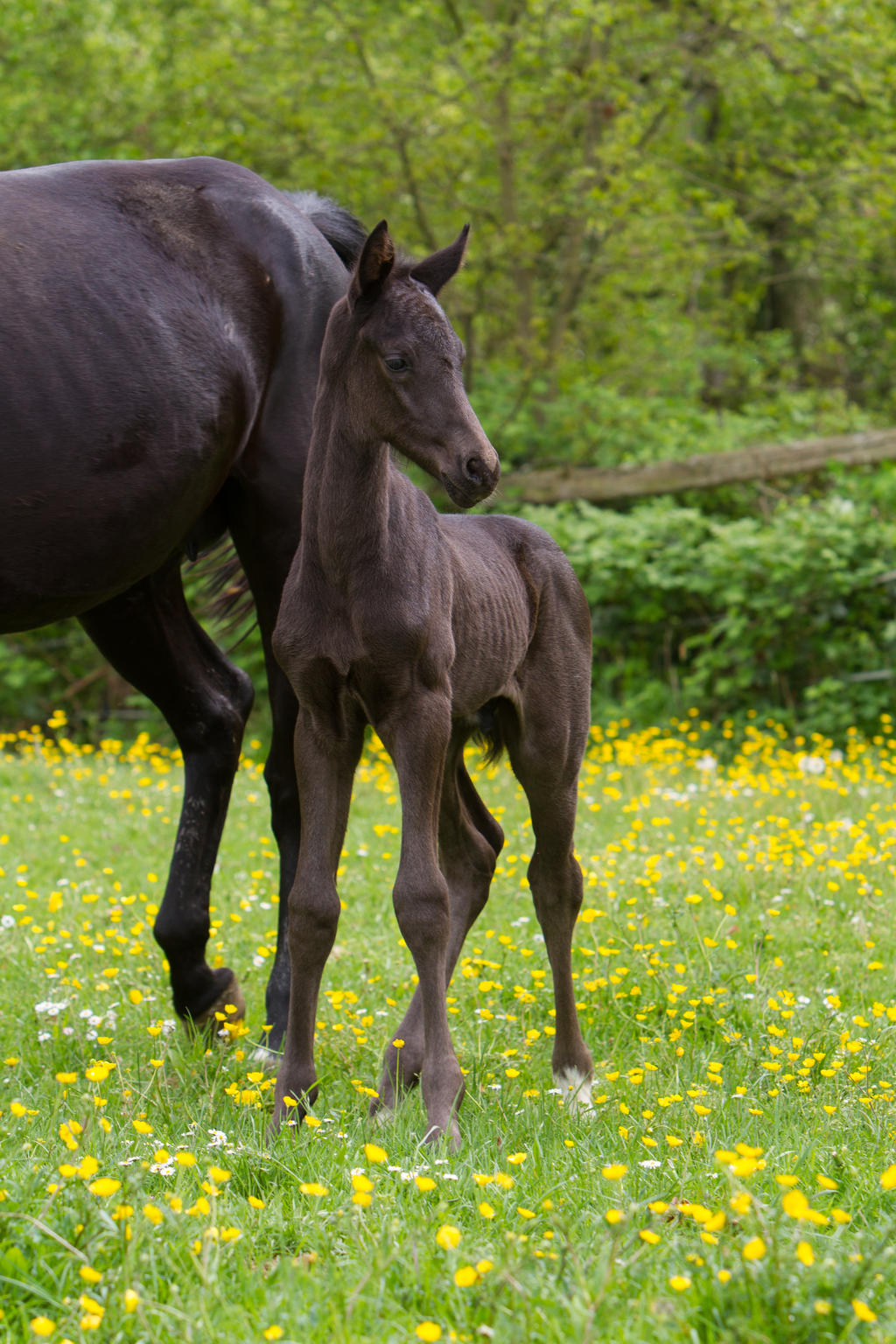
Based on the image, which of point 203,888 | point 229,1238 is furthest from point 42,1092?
point 229,1238

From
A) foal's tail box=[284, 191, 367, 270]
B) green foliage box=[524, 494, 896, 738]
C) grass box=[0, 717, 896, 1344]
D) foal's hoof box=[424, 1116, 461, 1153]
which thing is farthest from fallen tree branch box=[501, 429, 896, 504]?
foal's hoof box=[424, 1116, 461, 1153]

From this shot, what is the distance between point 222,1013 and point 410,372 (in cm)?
231

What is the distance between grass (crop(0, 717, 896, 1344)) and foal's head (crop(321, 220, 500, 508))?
1.43m

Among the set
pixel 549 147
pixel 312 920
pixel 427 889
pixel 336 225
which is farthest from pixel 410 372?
pixel 549 147

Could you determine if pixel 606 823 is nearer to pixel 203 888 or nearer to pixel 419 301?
pixel 203 888

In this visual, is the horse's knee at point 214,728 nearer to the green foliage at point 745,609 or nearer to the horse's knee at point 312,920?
the horse's knee at point 312,920

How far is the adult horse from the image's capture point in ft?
11.2

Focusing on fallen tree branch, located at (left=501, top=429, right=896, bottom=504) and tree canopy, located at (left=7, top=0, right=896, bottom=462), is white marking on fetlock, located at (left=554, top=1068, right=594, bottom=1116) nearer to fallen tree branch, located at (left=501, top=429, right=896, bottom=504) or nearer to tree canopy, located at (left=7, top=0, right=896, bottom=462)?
fallen tree branch, located at (left=501, top=429, right=896, bottom=504)

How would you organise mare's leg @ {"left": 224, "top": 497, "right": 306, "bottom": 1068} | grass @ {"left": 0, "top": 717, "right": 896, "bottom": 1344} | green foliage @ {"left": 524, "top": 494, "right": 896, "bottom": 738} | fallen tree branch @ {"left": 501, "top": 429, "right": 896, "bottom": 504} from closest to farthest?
grass @ {"left": 0, "top": 717, "right": 896, "bottom": 1344} → mare's leg @ {"left": 224, "top": 497, "right": 306, "bottom": 1068} → green foliage @ {"left": 524, "top": 494, "right": 896, "bottom": 738} → fallen tree branch @ {"left": 501, "top": 429, "right": 896, "bottom": 504}

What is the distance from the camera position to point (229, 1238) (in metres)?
2.20

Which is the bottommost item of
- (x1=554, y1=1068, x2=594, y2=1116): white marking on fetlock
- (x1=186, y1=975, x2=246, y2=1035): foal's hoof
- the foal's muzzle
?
(x1=186, y1=975, x2=246, y2=1035): foal's hoof

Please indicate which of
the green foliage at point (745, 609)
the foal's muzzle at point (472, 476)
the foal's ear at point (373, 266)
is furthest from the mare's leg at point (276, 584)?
the green foliage at point (745, 609)

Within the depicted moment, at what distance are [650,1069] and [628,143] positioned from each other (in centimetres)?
960

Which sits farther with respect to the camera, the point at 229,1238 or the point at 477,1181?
the point at 477,1181
